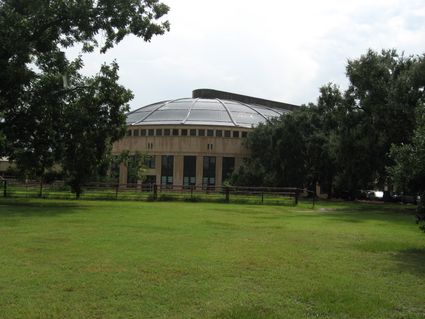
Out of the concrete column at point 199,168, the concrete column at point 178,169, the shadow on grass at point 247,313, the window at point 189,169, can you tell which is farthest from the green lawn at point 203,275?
the window at point 189,169

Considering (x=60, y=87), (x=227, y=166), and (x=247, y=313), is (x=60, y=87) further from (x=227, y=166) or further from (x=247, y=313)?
(x=227, y=166)

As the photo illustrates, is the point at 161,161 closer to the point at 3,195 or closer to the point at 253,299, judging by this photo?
the point at 3,195

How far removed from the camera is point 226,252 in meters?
11.3

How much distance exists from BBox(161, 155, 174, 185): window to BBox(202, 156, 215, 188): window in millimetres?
5694

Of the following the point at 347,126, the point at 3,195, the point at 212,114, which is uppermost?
the point at 212,114

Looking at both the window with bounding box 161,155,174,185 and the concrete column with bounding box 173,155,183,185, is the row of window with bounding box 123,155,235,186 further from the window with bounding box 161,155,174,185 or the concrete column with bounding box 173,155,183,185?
the concrete column with bounding box 173,155,183,185

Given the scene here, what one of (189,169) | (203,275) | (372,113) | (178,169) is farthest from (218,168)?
(203,275)

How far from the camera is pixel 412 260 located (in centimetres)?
1145

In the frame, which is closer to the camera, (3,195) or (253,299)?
(253,299)

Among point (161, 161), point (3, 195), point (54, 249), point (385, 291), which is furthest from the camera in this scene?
point (161, 161)

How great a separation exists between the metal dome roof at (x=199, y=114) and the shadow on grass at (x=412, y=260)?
78.6 metres

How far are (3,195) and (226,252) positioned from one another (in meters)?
31.2

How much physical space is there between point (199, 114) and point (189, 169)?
10945mm

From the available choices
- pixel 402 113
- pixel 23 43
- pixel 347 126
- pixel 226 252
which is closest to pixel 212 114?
pixel 347 126
